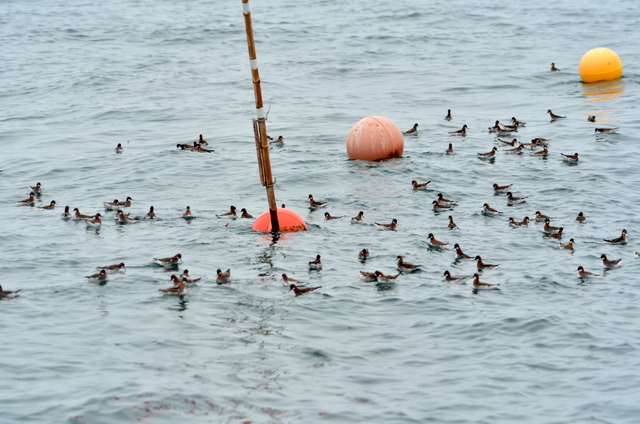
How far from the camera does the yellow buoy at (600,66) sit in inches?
1665

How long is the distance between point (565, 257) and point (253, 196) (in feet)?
35.5

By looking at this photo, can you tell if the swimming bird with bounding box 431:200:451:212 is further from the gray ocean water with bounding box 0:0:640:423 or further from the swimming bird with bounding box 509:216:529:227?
the swimming bird with bounding box 509:216:529:227

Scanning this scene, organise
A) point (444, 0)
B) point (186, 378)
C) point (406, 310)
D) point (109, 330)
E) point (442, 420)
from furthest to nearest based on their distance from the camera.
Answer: point (444, 0) < point (406, 310) < point (109, 330) < point (186, 378) < point (442, 420)

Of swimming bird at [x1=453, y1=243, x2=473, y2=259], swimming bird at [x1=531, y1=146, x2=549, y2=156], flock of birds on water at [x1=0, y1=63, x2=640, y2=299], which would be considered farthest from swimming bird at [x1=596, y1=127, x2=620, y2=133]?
swimming bird at [x1=453, y1=243, x2=473, y2=259]

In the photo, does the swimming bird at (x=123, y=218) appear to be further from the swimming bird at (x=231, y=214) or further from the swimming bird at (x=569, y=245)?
the swimming bird at (x=569, y=245)

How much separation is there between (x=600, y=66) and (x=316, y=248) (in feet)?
86.3

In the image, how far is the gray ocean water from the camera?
1409 centimetres

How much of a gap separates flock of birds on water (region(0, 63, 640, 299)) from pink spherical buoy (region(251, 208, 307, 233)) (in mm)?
1533

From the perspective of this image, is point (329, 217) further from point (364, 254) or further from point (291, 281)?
point (291, 281)

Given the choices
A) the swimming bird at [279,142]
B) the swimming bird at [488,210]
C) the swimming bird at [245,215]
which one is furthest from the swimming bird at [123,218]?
the swimming bird at [279,142]

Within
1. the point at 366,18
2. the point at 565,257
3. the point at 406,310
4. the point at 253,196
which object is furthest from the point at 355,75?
the point at 406,310

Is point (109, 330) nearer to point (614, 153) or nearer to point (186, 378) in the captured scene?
point (186, 378)

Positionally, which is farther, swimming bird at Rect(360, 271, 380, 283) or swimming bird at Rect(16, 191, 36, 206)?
swimming bird at Rect(16, 191, 36, 206)

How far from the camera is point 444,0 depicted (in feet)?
235
